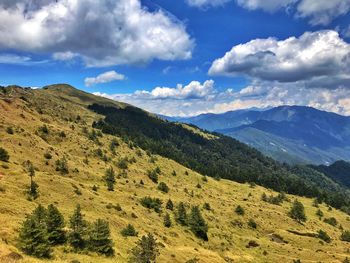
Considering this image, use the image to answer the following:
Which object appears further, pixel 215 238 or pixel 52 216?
pixel 215 238

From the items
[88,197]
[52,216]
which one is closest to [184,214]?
[88,197]

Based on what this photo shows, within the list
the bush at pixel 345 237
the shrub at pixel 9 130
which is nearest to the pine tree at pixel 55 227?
the shrub at pixel 9 130

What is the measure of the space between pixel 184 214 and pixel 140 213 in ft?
50.0

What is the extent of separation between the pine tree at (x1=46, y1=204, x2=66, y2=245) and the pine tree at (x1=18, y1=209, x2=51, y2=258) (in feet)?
18.8

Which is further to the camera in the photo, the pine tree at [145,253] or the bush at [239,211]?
the bush at [239,211]

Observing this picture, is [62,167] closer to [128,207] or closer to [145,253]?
[128,207]

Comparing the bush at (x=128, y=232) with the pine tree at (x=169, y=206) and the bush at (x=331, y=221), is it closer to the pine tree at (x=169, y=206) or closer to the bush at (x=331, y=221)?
the pine tree at (x=169, y=206)

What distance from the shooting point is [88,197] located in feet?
307

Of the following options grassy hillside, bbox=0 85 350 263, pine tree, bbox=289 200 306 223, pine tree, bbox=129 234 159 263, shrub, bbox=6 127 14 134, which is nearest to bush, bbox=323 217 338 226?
grassy hillside, bbox=0 85 350 263

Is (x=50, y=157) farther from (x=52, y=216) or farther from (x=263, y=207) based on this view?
(x=263, y=207)

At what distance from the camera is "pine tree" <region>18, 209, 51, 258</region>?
4834cm

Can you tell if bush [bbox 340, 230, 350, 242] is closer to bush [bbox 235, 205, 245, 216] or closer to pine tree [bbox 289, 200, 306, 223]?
pine tree [bbox 289, 200, 306, 223]

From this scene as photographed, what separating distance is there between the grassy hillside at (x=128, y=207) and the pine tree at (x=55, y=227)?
6.22 ft

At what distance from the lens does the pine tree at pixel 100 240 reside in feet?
198
